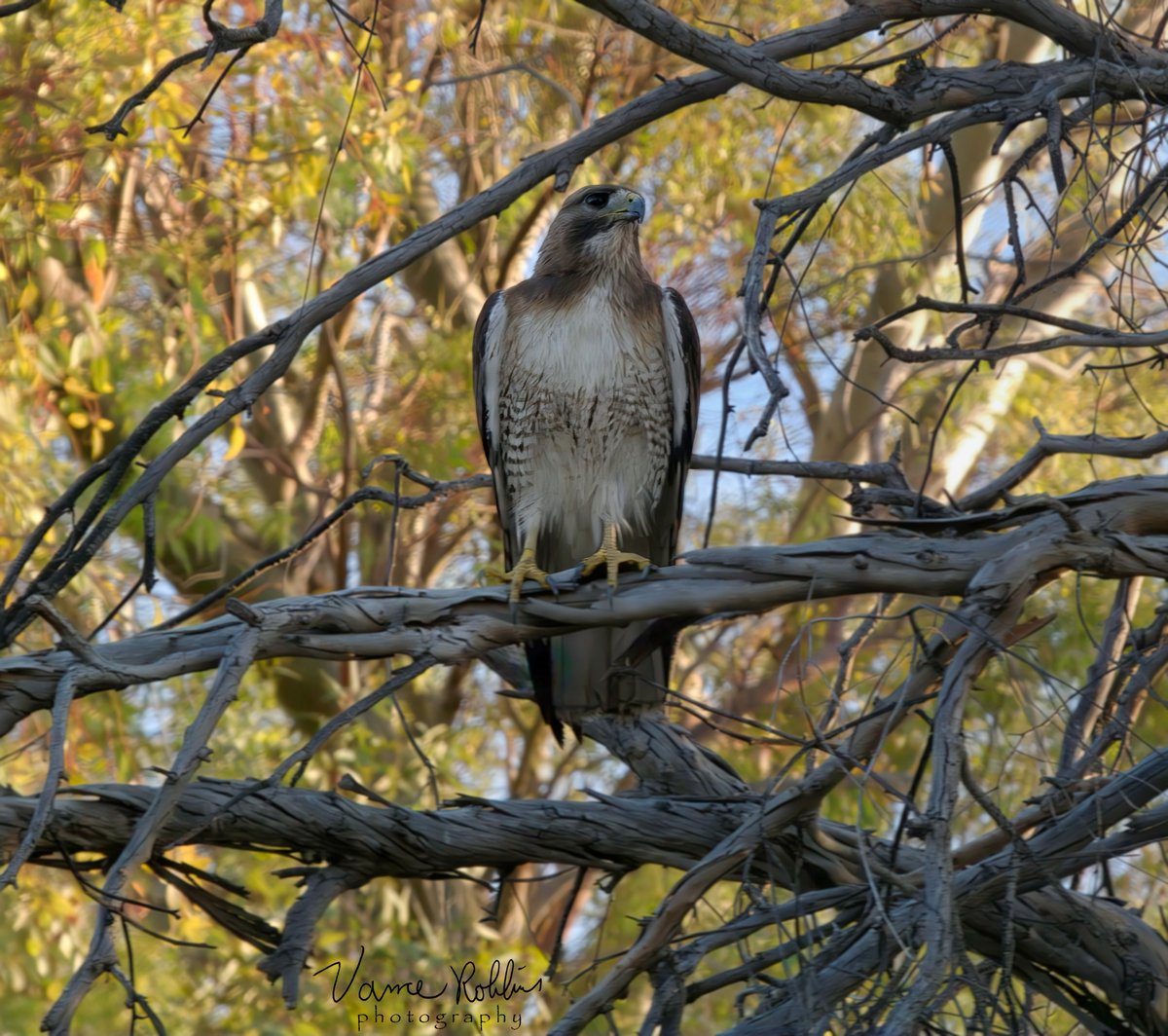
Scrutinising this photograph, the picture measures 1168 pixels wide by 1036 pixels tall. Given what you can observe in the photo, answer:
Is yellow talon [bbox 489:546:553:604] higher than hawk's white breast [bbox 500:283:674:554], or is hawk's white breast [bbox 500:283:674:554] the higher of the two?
hawk's white breast [bbox 500:283:674:554]

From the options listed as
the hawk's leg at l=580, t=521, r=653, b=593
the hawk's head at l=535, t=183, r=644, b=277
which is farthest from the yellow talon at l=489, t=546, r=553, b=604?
the hawk's head at l=535, t=183, r=644, b=277

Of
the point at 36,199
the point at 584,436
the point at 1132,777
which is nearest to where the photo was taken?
the point at 1132,777

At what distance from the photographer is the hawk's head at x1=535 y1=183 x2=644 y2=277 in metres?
4.31

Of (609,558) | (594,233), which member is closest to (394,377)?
(594,233)

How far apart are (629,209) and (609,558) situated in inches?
48.3

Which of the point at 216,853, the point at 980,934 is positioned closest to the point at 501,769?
the point at 216,853

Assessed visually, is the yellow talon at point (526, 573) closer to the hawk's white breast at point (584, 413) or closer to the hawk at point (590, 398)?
the hawk at point (590, 398)

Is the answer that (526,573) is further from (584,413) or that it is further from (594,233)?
(594,233)

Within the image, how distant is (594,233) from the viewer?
14.3 feet

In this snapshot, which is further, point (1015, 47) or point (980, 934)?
point (1015, 47)

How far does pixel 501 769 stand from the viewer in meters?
9.41

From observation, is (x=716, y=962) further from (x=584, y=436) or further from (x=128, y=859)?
(x=128, y=859)

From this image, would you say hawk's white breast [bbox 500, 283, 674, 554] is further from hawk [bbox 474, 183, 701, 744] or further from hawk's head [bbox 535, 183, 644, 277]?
hawk's head [bbox 535, 183, 644, 277]

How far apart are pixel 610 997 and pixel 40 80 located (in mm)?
4983
